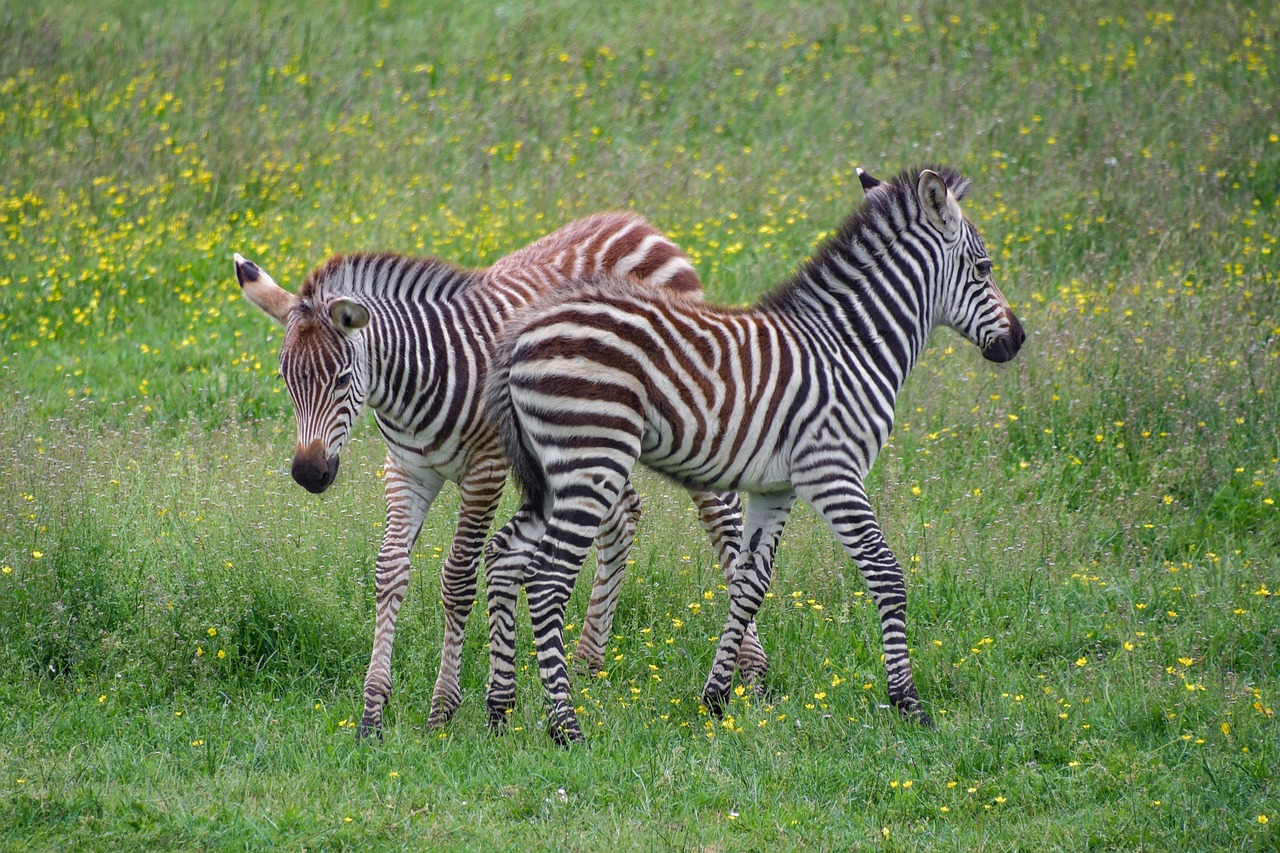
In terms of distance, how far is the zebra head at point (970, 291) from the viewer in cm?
654

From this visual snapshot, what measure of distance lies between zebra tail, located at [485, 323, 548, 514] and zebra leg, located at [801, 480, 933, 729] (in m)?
1.36

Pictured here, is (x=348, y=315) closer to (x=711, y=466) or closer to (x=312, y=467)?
(x=312, y=467)

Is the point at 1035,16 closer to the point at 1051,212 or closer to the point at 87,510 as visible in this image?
the point at 1051,212

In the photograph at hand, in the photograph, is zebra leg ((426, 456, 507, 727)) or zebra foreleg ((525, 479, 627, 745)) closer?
zebra foreleg ((525, 479, 627, 745))

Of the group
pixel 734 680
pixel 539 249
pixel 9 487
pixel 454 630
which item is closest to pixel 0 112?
pixel 9 487

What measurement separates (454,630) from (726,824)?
202cm

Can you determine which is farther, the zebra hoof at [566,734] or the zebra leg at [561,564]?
the zebra hoof at [566,734]

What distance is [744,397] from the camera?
5949 millimetres

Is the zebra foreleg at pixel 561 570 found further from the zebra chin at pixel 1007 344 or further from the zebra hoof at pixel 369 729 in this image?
the zebra chin at pixel 1007 344

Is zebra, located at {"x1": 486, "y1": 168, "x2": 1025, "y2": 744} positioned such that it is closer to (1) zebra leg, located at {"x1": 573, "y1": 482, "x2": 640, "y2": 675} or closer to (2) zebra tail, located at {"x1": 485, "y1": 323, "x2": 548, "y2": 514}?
(2) zebra tail, located at {"x1": 485, "y1": 323, "x2": 548, "y2": 514}

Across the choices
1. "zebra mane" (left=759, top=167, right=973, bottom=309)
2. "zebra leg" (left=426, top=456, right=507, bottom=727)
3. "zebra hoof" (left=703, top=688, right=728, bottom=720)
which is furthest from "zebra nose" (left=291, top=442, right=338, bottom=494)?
"zebra mane" (left=759, top=167, right=973, bottom=309)

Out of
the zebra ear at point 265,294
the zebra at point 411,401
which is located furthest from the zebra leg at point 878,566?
the zebra ear at point 265,294

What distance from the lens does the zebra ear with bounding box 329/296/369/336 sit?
564 cm

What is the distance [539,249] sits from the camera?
25.0 ft
